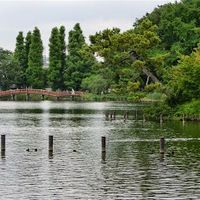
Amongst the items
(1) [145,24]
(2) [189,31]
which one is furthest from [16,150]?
(2) [189,31]

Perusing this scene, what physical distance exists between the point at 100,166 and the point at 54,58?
119368 millimetres

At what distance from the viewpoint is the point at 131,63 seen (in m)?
71.3

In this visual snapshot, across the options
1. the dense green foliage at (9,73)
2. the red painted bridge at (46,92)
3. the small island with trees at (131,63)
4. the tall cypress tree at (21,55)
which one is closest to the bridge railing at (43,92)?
the red painted bridge at (46,92)

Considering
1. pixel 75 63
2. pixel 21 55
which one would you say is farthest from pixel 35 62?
pixel 75 63

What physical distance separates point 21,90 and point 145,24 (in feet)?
277

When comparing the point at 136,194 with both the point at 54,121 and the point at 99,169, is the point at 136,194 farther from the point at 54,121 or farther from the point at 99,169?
the point at 54,121

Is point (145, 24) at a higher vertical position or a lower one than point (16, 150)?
higher

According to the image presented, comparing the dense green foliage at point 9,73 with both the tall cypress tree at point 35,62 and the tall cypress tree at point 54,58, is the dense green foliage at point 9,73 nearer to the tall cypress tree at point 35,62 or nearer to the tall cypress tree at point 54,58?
the tall cypress tree at point 35,62

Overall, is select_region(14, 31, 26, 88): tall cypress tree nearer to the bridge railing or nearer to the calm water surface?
the bridge railing

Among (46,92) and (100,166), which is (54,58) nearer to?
(46,92)

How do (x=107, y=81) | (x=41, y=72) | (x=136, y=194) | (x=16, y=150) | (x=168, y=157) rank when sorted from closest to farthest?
(x=136, y=194), (x=168, y=157), (x=16, y=150), (x=107, y=81), (x=41, y=72)

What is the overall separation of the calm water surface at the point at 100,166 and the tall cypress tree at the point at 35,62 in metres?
93.8

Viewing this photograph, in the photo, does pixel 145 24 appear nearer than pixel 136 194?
No

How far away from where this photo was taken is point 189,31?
124 meters
